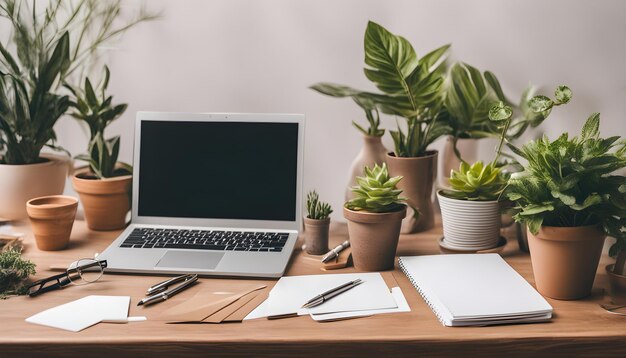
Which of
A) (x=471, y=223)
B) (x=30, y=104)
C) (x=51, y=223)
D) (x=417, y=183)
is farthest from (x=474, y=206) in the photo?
(x=30, y=104)

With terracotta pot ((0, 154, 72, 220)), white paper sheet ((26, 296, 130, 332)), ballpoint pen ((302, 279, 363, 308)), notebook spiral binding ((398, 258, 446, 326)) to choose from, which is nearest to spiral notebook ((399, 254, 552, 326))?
notebook spiral binding ((398, 258, 446, 326))

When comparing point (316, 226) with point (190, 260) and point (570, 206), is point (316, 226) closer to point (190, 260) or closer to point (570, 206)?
point (190, 260)

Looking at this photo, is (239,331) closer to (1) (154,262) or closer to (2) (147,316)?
(2) (147,316)

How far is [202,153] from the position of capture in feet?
4.76

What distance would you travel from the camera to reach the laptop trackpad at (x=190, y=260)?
1247 millimetres

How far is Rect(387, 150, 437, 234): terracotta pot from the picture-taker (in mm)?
1457

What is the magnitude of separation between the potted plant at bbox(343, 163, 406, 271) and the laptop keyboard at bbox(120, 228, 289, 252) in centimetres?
17

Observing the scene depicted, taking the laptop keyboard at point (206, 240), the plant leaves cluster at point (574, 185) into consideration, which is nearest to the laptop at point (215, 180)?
the laptop keyboard at point (206, 240)

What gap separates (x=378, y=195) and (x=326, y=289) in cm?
21

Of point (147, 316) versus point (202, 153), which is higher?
point (202, 153)

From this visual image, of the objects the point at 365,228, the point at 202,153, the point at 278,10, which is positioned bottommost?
the point at 365,228

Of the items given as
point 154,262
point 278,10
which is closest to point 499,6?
point 278,10

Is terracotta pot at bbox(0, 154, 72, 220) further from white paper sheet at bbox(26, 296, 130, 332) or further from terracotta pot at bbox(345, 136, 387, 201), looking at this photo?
terracotta pot at bbox(345, 136, 387, 201)

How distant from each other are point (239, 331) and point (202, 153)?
1.83ft
